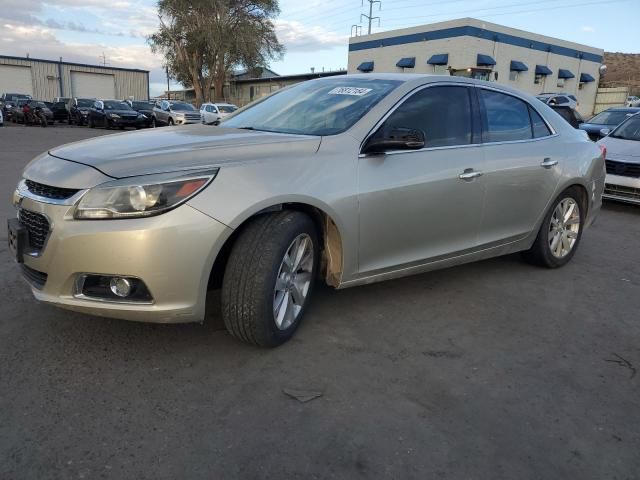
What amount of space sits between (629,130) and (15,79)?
177 feet

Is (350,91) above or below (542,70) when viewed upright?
below

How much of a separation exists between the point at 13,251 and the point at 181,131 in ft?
4.19

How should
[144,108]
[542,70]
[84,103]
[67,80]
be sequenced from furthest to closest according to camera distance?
[67,80], [542,70], [84,103], [144,108]

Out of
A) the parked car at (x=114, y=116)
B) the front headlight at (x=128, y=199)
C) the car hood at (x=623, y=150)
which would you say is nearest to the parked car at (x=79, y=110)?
the parked car at (x=114, y=116)

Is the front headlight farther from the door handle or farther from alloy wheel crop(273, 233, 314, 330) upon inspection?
the door handle

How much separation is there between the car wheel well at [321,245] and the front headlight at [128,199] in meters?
0.42

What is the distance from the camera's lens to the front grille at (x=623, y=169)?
801cm

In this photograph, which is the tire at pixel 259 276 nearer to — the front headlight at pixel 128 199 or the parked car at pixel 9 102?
the front headlight at pixel 128 199

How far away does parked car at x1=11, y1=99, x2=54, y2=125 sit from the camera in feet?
93.5

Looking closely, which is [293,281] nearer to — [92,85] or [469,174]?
[469,174]

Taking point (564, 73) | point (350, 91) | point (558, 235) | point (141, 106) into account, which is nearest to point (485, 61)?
point (564, 73)

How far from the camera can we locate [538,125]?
4.71 meters

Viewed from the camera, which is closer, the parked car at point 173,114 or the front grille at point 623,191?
the front grille at point 623,191

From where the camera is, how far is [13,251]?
9.93ft
